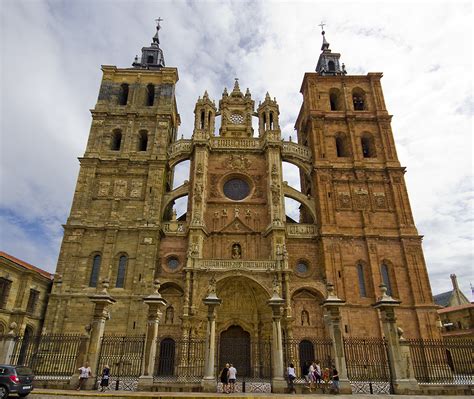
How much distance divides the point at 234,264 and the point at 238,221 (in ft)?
13.2

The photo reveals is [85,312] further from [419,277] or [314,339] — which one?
[419,277]

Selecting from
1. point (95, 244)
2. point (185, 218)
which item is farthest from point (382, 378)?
point (95, 244)

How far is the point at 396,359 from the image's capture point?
42.1ft

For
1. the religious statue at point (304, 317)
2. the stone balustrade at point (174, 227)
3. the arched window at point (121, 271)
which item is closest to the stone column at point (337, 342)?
the religious statue at point (304, 317)

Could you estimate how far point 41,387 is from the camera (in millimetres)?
12750

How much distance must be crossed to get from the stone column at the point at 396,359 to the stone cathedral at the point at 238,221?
7.55 meters

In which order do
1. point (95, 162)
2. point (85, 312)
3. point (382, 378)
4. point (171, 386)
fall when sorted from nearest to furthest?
1. point (171, 386)
2. point (382, 378)
3. point (85, 312)
4. point (95, 162)

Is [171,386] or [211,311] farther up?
[211,311]

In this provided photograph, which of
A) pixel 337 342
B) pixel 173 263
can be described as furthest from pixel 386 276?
pixel 173 263

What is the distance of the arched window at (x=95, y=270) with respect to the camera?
2225 cm

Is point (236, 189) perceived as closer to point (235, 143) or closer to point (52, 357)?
point (235, 143)

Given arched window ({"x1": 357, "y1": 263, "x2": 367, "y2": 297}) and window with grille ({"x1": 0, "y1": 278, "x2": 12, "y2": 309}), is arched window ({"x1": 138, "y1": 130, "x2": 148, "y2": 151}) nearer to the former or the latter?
window with grille ({"x1": 0, "y1": 278, "x2": 12, "y2": 309})

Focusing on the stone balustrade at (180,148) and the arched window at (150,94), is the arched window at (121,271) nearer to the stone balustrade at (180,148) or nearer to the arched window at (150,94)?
the stone balustrade at (180,148)

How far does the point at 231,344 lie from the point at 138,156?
15.3 meters
